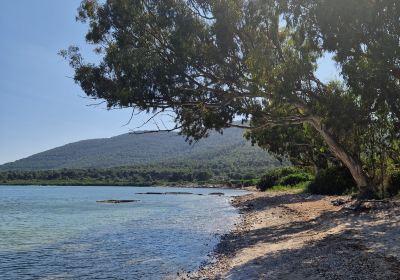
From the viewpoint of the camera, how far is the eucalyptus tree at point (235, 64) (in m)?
19.3

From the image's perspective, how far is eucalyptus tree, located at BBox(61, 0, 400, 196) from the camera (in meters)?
19.3

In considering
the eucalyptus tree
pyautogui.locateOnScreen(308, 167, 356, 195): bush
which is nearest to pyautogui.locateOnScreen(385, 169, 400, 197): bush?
the eucalyptus tree

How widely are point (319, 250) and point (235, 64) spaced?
13416 millimetres

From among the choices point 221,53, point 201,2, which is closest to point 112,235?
point 221,53

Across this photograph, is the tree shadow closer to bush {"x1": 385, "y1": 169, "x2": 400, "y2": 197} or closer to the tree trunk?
the tree trunk

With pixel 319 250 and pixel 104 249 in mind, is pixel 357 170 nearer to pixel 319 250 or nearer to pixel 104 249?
pixel 319 250

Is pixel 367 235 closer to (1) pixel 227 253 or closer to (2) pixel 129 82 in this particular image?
(1) pixel 227 253

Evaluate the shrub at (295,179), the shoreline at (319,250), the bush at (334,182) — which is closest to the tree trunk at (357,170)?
the shoreline at (319,250)

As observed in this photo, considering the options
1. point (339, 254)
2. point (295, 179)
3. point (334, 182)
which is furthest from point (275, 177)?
point (339, 254)

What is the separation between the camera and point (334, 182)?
146ft

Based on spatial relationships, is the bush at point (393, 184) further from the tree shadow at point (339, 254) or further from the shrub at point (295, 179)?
the shrub at point (295, 179)

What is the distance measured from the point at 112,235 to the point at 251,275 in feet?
55.3

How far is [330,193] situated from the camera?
145ft

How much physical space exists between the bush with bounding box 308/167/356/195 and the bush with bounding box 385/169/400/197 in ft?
26.7
